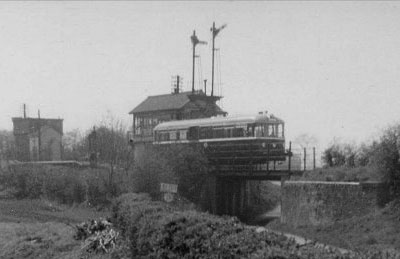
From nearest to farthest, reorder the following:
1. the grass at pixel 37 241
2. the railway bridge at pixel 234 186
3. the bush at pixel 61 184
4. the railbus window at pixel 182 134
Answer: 1. the grass at pixel 37 241
2. the railway bridge at pixel 234 186
3. the railbus window at pixel 182 134
4. the bush at pixel 61 184

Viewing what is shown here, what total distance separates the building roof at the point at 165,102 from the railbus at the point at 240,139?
1127 cm

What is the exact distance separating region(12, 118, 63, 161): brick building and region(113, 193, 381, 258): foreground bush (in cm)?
6920

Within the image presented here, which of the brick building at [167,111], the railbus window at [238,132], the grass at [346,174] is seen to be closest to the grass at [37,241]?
the grass at [346,174]

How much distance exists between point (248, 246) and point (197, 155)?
96.1 feet

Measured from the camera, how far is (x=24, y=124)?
3243 inches

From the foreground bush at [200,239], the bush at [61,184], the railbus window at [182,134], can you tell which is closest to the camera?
the foreground bush at [200,239]

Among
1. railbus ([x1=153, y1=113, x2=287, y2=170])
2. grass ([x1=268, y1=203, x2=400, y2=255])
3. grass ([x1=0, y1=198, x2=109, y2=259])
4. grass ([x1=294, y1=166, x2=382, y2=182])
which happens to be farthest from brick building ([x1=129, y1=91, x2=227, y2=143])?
grass ([x1=268, y1=203, x2=400, y2=255])

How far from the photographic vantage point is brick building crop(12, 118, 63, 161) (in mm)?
77812

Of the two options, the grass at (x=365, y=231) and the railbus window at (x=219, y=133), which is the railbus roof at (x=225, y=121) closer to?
the railbus window at (x=219, y=133)

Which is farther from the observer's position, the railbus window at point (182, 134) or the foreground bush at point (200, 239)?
the railbus window at point (182, 134)

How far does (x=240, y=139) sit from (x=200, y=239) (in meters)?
26.9

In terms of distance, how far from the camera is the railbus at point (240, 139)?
33406 mm

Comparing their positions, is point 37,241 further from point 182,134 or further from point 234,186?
point 234,186

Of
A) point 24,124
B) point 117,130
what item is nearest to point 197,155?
point 117,130
